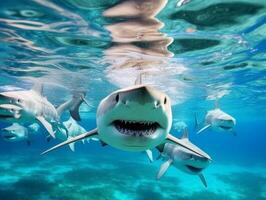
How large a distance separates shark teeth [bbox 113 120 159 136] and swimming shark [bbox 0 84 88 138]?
4.34 meters

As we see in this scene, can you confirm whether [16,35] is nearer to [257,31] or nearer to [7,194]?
[7,194]

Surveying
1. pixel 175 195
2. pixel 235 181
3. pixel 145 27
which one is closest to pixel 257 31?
pixel 145 27

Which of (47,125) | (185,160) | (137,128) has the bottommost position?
(185,160)

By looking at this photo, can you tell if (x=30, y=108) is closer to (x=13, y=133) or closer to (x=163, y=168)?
(x=163, y=168)

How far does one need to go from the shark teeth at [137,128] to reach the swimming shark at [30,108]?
434 cm

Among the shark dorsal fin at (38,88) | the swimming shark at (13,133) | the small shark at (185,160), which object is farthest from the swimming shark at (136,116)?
the swimming shark at (13,133)

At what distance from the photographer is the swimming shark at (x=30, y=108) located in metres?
6.69

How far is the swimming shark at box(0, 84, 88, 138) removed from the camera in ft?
22.0

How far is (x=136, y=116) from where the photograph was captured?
295cm

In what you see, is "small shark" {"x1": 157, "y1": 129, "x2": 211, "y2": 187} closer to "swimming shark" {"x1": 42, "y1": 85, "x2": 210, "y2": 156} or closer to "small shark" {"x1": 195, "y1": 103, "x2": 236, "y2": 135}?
"small shark" {"x1": 195, "y1": 103, "x2": 236, "y2": 135}

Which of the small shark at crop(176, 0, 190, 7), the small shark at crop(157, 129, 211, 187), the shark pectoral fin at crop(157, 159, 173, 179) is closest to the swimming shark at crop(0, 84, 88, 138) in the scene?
the shark pectoral fin at crop(157, 159, 173, 179)

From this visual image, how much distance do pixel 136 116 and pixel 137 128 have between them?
356mm

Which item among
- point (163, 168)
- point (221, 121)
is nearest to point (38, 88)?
point (163, 168)

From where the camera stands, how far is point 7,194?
1486 cm
